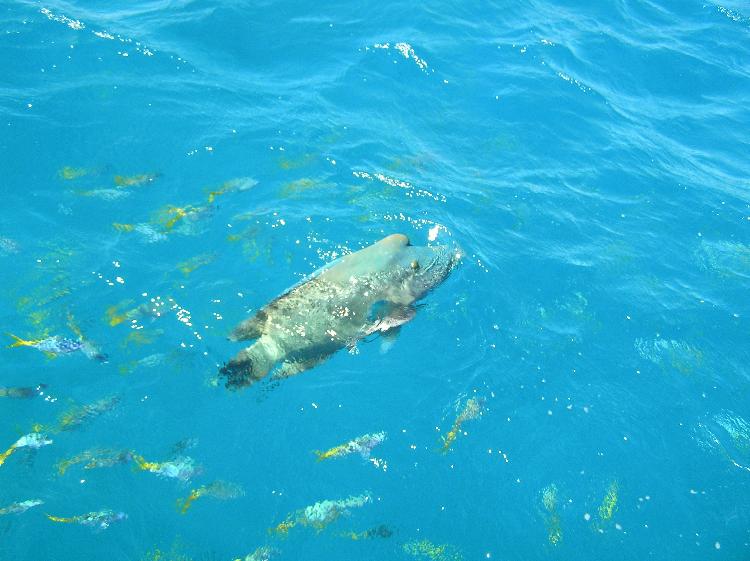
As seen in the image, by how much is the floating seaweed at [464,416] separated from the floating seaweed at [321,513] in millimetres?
1330

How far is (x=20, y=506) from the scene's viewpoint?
258 inches

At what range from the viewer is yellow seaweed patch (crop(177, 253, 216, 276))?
29.2 feet

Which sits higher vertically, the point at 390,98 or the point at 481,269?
the point at 390,98

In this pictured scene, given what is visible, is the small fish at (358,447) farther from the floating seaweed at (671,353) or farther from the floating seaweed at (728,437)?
the floating seaweed at (728,437)

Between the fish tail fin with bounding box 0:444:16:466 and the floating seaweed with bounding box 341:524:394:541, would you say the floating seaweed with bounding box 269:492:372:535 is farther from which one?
the fish tail fin with bounding box 0:444:16:466

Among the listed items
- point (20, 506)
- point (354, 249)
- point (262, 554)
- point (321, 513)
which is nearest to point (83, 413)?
point (20, 506)

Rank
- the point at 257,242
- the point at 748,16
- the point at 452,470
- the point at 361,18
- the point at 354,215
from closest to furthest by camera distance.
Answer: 1. the point at 452,470
2. the point at 257,242
3. the point at 354,215
4. the point at 361,18
5. the point at 748,16

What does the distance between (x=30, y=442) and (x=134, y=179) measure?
4954 millimetres

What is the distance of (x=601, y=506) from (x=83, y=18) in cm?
1521

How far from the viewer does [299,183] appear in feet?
34.9


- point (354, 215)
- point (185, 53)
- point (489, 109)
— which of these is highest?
point (185, 53)

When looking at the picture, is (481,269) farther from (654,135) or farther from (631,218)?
(654,135)

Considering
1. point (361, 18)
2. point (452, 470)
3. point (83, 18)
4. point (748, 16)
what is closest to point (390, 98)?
point (361, 18)

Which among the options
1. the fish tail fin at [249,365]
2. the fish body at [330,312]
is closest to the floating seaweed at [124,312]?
the fish body at [330,312]
